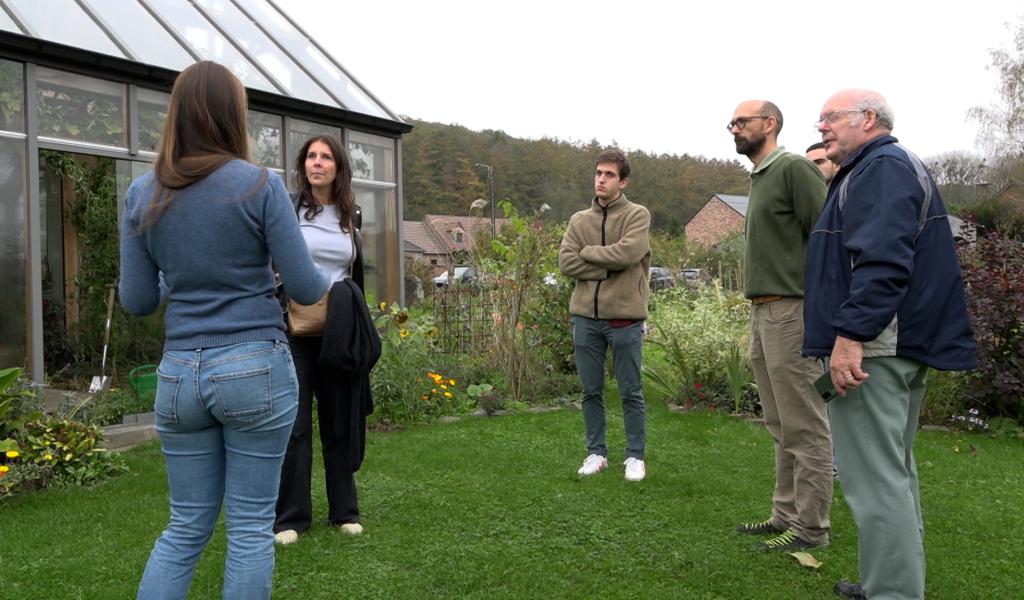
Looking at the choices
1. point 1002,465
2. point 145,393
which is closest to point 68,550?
point 145,393

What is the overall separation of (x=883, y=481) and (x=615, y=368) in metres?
2.39

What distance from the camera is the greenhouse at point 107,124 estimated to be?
6.07 meters

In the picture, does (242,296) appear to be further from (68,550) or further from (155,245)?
(68,550)

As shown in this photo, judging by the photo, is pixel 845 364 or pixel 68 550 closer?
pixel 845 364

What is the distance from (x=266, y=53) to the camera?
892cm

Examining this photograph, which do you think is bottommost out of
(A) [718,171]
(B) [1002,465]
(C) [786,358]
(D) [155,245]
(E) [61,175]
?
(B) [1002,465]

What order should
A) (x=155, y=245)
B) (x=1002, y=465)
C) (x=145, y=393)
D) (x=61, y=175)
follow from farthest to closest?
(x=61, y=175), (x=145, y=393), (x=1002, y=465), (x=155, y=245)

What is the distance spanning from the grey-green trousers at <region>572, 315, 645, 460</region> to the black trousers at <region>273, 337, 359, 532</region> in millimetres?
1663

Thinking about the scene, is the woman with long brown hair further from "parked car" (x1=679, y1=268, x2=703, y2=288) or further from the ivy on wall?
"parked car" (x1=679, y1=268, x2=703, y2=288)

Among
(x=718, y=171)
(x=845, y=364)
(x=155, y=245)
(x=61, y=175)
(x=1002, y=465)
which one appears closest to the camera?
(x=155, y=245)

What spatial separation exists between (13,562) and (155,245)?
2140 millimetres

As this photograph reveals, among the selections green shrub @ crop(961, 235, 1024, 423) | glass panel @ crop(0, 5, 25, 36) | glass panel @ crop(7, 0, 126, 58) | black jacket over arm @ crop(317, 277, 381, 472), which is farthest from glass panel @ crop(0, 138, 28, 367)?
green shrub @ crop(961, 235, 1024, 423)

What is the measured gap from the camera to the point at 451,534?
3834 millimetres

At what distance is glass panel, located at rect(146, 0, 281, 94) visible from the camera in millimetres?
8047
